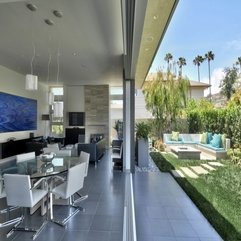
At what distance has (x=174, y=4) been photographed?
2.58 m

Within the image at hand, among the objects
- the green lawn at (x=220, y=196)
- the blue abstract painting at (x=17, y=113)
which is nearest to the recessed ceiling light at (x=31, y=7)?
the green lawn at (x=220, y=196)

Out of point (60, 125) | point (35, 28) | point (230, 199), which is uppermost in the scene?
point (35, 28)

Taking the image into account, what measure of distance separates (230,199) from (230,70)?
2534 millimetres

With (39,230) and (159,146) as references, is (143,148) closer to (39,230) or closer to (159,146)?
(159,146)

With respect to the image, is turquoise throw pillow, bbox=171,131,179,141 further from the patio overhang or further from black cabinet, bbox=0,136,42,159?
the patio overhang

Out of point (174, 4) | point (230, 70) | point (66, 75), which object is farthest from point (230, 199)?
point (66, 75)

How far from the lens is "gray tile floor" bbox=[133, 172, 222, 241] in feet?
9.80

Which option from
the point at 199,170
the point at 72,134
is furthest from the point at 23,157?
the point at 72,134

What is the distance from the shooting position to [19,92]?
323 inches

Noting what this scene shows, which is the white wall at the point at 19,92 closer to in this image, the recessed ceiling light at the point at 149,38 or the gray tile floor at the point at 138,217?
the gray tile floor at the point at 138,217

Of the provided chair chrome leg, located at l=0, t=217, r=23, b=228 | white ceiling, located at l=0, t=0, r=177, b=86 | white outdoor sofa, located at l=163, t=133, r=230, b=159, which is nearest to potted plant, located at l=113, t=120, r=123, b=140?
white outdoor sofa, located at l=163, t=133, r=230, b=159

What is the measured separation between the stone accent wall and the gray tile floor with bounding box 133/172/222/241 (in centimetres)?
585

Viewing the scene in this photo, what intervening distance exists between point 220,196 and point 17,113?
6798 mm

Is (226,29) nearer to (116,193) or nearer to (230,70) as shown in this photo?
(230,70)
